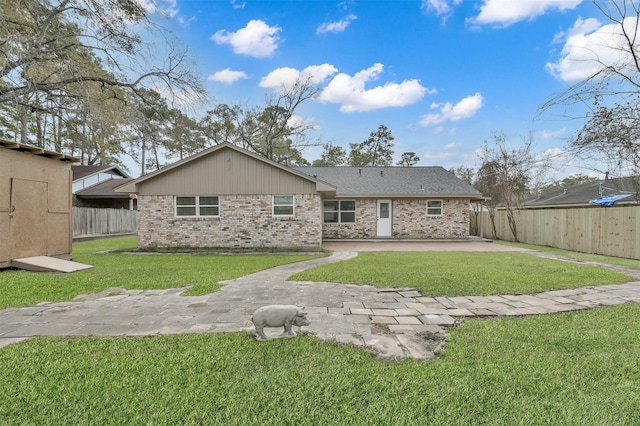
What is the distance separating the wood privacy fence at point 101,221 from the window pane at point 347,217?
13.1 metres

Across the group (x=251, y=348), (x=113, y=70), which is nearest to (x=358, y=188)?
(x=113, y=70)

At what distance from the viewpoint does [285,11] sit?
11.8 metres

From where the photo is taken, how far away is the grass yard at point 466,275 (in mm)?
5516

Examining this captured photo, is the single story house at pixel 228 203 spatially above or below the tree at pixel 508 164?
below

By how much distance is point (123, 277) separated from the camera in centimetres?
641

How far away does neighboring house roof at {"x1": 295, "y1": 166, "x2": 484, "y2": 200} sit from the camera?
1547 centimetres

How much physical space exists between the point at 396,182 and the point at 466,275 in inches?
424

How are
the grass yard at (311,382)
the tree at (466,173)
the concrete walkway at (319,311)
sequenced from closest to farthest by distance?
the grass yard at (311,382)
the concrete walkway at (319,311)
the tree at (466,173)

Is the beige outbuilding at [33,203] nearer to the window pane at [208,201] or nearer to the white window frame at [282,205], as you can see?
the window pane at [208,201]

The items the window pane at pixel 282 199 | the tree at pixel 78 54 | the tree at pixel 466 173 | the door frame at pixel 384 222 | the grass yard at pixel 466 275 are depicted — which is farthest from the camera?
the tree at pixel 466 173

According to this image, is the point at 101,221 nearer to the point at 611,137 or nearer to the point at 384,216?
the point at 384,216

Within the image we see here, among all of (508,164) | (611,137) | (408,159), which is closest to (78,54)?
(611,137)

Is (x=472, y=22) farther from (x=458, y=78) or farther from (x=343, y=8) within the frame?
(x=343, y=8)

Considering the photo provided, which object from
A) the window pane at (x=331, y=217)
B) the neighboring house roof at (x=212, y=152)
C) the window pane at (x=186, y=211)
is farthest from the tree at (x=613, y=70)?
the window pane at (x=331, y=217)
